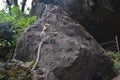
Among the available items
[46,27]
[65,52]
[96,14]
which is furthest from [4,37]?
[96,14]

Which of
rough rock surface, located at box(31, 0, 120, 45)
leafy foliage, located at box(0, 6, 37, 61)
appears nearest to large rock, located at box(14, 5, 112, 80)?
leafy foliage, located at box(0, 6, 37, 61)

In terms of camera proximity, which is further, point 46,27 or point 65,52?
point 46,27

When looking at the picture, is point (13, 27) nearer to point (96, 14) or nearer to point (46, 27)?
point (46, 27)

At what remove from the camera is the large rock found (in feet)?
26.2

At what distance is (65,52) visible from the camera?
8453mm

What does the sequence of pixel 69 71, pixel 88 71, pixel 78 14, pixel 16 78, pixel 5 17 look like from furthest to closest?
pixel 78 14 → pixel 5 17 → pixel 88 71 → pixel 69 71 → pixel 16 78

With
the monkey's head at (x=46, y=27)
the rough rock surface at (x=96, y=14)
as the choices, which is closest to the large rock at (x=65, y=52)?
the monkey's head at (x=46, y=27)

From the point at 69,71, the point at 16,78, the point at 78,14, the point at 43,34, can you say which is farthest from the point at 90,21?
the point at 16,78

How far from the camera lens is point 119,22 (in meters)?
13.9

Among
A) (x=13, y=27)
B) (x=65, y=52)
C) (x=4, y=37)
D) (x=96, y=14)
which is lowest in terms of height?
(x=65, y=52)

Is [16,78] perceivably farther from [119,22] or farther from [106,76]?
[119,22]

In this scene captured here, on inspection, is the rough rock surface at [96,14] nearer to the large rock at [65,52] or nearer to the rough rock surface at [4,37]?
the rough rock surface at [4,37]

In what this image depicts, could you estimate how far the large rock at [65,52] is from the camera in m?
8.00

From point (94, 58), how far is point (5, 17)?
5288 millimetres
